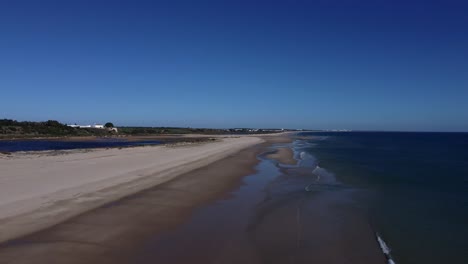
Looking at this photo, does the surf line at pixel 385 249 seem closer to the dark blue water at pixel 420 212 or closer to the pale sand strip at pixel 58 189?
the dark blue water at pixel 420 212

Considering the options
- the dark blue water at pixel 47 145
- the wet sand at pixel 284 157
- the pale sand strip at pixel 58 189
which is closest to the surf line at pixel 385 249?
the pale sand strip at pixel 58 189

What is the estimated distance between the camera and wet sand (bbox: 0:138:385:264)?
8.27 m

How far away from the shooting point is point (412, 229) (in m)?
11.2

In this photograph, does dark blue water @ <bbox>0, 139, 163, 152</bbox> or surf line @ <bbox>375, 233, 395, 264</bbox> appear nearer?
surf line @ <bbox>375, 233, 395, 264</bbox>

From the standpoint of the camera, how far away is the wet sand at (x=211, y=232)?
827cm

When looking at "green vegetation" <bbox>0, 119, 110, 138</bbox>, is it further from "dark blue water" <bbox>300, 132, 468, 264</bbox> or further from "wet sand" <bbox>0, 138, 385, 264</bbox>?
"dark blue water" <bbox>300, 132, 468, 264</bbox>

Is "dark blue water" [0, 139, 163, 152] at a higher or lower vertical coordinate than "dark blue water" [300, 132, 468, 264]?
higher

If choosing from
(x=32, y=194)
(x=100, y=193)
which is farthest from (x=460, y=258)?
(x=32, y=194)

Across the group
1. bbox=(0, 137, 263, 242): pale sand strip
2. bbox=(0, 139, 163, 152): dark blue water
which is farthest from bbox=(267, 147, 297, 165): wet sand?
bbox=(0, 139, 163, 152): dark blue water

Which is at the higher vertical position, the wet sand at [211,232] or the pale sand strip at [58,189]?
the pale sand strip at [58,189]

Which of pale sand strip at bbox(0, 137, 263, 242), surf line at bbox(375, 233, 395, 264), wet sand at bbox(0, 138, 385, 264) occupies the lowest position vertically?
surf line at bbox(375, 233, 395, 264)

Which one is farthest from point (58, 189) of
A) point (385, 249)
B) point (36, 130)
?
point (36, 130)

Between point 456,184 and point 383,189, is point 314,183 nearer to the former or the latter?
point 383,189

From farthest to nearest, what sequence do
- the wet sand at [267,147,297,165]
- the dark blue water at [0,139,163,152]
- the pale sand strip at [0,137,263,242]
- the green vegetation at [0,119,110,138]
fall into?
the green vegetation at [0,119,110,138] → the dark blue water at [0,139,163,152] → the wet sand at [267,147,297,165] → the pale sand strip at [0,137,263,242]
